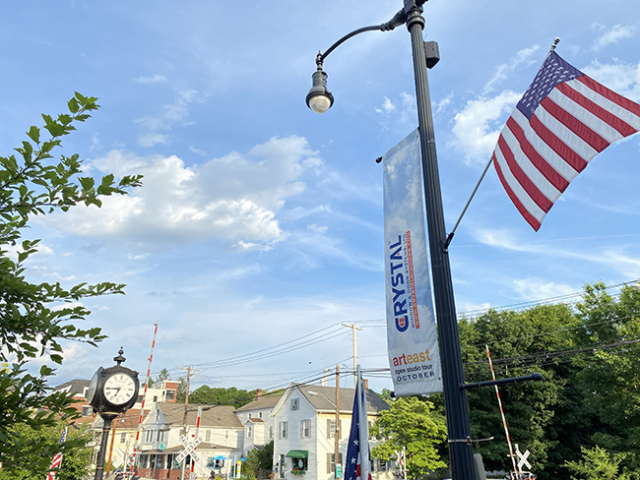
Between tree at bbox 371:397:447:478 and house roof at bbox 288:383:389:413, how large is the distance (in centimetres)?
1166

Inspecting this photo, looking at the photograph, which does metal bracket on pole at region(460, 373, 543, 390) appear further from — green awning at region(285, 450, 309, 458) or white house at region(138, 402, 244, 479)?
white house at region(138, 402, 244, 479)

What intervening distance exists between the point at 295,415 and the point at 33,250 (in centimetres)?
4254

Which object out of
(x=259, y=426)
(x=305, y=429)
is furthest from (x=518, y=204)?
(x=259, y=426)

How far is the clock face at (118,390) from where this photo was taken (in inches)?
285

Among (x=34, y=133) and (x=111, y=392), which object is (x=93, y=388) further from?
(x=34, y=133)

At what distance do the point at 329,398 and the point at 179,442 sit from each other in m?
20.5

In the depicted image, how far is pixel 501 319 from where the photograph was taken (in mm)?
33781

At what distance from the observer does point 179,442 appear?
167ft

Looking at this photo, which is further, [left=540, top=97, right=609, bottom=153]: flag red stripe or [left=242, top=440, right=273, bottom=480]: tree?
[left=242, top=440, right=273, bottom=480]: tree

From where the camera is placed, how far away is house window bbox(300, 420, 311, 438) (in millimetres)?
39566

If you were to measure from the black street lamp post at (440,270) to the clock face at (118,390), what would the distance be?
213 inches

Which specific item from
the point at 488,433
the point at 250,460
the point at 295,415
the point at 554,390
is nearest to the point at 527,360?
the point at 554,390

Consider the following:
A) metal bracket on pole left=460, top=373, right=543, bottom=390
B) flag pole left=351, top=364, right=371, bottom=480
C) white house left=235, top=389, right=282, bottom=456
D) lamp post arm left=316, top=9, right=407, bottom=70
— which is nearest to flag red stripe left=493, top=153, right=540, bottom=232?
metal bracket on pole left=460, top=373, right=543, bottom=390

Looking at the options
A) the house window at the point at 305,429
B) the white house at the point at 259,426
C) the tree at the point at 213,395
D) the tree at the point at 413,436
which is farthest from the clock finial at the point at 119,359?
the tree at the point at 213,395
